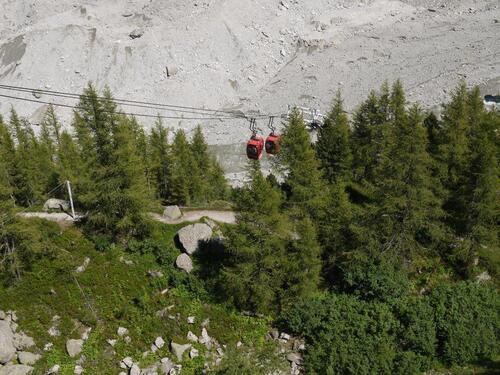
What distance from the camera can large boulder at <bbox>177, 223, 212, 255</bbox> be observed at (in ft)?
112

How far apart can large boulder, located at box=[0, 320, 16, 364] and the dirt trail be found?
31.4 feet

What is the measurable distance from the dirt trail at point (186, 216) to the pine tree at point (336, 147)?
9.05 meters

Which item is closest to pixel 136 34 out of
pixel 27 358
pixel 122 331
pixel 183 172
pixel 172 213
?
pixel 183 172

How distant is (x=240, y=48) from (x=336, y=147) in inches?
1764

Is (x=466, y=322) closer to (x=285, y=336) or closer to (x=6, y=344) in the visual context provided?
(x=285, y=336)

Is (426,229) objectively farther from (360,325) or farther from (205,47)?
(205,47)

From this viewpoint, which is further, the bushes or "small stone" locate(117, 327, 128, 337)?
"small stone" locate(117, 327, 128, 337)

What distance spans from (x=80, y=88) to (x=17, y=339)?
171 feet

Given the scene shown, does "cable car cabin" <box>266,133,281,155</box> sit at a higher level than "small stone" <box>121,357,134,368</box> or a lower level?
higher

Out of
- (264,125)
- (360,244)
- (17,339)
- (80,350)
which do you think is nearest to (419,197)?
(360,244)

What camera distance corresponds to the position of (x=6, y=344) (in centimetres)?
2731

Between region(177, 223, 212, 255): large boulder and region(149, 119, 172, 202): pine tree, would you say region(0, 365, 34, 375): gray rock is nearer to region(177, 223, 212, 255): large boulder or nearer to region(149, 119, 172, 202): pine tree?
region(177, 223, 212, 255): large boulder

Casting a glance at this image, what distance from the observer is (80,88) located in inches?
2859

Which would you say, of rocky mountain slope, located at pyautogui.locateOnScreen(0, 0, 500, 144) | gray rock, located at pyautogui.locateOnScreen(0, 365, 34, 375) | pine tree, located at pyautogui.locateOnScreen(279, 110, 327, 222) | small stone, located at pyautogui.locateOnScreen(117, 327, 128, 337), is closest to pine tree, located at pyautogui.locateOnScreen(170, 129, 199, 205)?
pine tree, located at pyautogui.locateOnScreen(279, 110, 327, 222)
